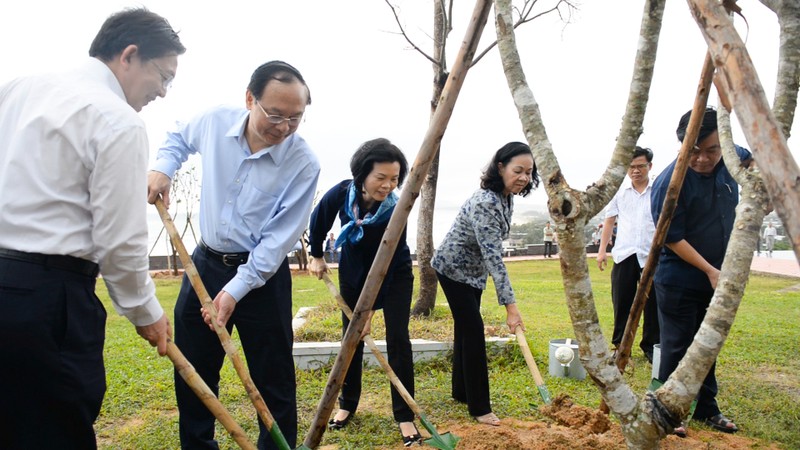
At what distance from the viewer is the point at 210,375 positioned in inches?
115

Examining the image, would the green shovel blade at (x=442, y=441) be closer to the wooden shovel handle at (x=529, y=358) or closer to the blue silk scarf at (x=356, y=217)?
the wooden shovel handle at (x=529, y=358)

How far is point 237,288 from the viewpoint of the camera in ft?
8.73

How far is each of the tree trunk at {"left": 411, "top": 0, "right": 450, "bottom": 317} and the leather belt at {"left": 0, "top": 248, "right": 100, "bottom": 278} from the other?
466 centimetres

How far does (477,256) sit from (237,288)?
1.70 meters

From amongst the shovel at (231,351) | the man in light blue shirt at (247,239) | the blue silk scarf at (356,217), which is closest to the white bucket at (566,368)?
the blue silk scarf at (356,217)

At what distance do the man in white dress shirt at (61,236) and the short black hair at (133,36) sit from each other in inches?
4.7

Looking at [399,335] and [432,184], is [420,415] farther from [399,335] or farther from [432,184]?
[432,184]

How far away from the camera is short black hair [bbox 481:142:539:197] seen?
3.67 m

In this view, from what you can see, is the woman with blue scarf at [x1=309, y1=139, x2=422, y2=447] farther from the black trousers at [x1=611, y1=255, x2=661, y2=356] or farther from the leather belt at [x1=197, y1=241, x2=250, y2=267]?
the black trousers at [x1=611, y1=255, x2=661, y2=356]

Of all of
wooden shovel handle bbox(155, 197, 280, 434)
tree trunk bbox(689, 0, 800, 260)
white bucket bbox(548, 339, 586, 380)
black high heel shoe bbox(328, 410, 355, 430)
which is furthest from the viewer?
white bucket bbox(548, 339, 586, 380)

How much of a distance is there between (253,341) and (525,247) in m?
23.2

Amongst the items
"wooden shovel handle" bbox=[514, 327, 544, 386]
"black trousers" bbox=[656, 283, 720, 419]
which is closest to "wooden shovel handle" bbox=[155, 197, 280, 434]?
"wooden shovel handle" bbox=[514, 327, 544, 386]

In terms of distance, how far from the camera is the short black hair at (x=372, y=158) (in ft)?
11.5

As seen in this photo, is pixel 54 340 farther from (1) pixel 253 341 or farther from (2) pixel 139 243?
(1) pixel 253 341
